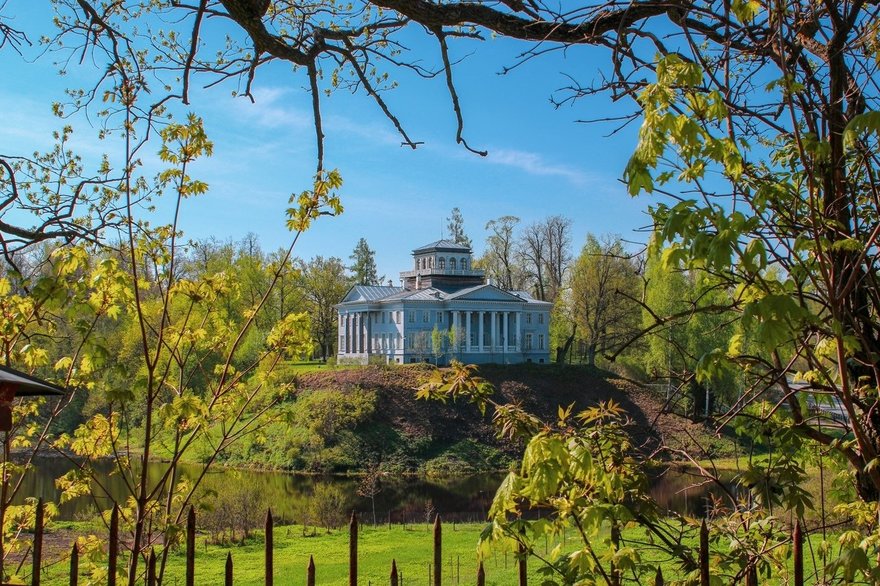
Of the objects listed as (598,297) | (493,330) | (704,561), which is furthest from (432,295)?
(704,561)

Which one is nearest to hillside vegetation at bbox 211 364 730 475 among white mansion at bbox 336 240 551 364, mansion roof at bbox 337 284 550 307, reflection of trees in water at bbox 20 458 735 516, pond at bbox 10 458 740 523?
pond at bbox 10 458 740 523

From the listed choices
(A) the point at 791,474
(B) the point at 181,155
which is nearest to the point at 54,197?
(B) the point at 181,155

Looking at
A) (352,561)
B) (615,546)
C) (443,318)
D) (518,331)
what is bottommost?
(352,561)

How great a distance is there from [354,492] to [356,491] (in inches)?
12.9

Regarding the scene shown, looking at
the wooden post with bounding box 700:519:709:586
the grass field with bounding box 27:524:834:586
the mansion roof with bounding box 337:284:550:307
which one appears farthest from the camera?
the mansion roof with bounding box 337:284:550:307

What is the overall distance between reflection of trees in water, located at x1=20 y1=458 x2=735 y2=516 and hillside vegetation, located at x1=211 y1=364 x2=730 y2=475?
1720 millimetres

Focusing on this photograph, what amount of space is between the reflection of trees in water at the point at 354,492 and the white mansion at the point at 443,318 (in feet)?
50.7

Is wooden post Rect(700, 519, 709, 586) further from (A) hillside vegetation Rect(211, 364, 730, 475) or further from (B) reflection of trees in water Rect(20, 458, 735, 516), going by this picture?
(A) hillside vegetation Rect(211, 364, 730, 475)

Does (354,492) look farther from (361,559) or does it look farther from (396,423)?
(361,559)

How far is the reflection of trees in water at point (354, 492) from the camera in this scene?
18.7 m

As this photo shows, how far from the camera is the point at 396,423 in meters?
32.2

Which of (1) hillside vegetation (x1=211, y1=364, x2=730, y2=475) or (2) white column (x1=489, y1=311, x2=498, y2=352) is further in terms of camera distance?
(2) white column (x1=489, y1=311, x2=498, y2=352)

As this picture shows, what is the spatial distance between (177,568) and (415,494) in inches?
457

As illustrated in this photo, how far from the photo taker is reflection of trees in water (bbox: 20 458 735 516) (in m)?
18.7
